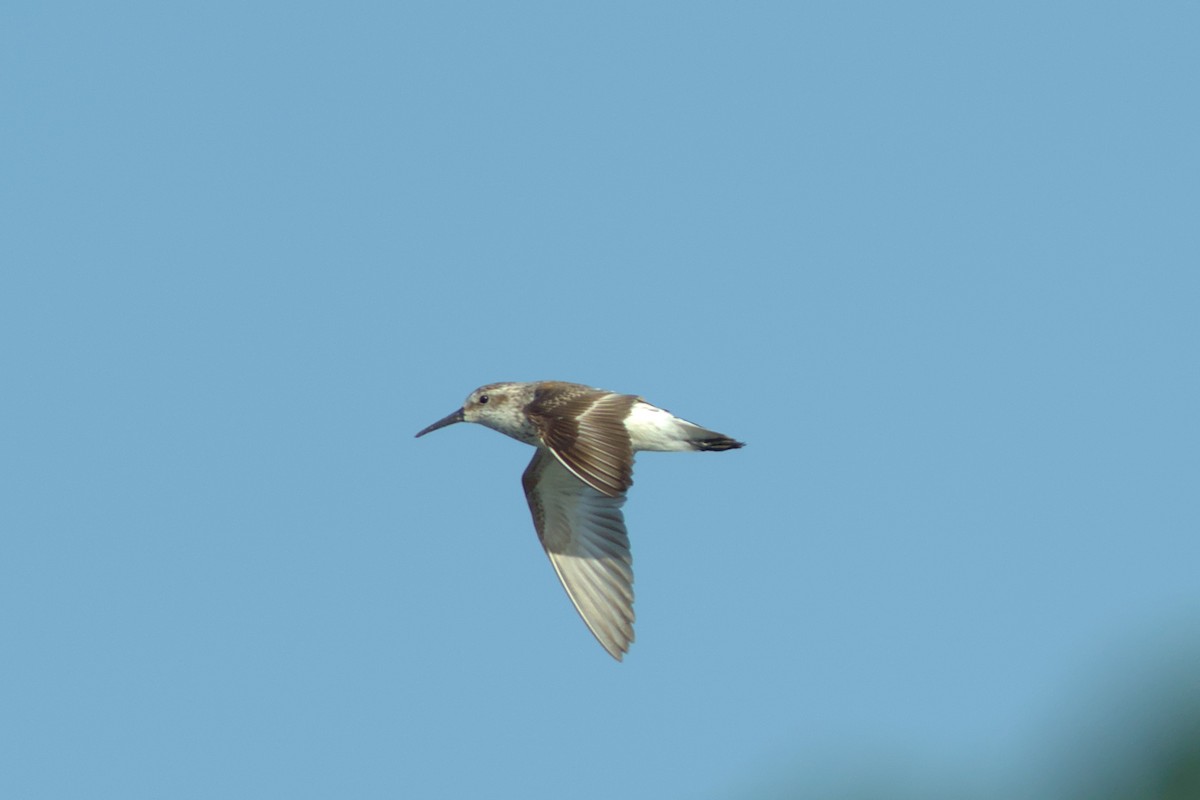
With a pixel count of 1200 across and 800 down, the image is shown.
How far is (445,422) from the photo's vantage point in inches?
935

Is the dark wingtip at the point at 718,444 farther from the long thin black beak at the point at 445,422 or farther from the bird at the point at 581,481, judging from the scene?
the long thin black beak at the point at 445,422

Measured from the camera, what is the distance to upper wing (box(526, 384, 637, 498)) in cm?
1938

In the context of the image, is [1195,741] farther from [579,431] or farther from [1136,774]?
[579,431]

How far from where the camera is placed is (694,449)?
21.8m

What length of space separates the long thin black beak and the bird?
55 millimetres

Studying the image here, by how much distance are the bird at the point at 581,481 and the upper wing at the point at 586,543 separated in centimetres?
1

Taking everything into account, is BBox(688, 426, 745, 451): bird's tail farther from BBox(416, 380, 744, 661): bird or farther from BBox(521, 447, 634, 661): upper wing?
BBox(521, 447, 634, 661): upper wing

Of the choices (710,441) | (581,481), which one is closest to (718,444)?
(710,441)

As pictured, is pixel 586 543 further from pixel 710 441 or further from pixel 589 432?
pixel 589 432

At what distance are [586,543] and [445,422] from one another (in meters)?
2.47

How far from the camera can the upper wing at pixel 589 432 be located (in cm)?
1938

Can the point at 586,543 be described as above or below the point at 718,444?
below

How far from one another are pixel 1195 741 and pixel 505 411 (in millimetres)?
12829

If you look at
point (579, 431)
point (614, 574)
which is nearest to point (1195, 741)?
point (614, 574)
